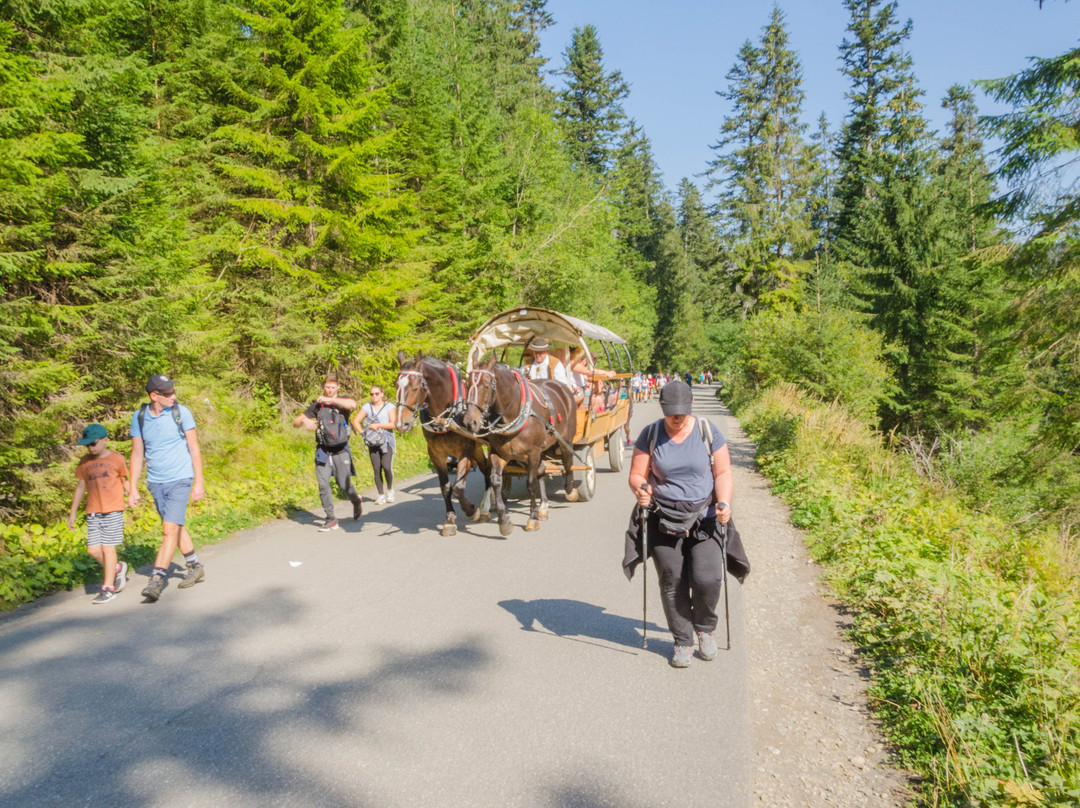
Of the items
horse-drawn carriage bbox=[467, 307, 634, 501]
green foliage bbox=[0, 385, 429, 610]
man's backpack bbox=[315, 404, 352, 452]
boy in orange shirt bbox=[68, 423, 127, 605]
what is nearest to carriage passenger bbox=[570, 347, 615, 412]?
horse-drawn carriage bbox=[467, 307, 634, 501]

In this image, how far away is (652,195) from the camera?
7462 centimetres

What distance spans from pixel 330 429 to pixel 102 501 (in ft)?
9.96

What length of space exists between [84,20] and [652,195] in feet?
232

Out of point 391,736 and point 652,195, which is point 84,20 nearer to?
point 391,736

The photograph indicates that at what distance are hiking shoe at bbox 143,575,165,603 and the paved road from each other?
13 cm

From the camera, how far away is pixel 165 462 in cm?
607

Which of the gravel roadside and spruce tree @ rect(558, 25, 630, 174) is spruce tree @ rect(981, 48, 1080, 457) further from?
spruce tree @ rect(558, 25, 630, 174)

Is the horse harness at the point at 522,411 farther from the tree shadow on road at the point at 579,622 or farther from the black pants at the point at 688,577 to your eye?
the black pants at the point at 688,577

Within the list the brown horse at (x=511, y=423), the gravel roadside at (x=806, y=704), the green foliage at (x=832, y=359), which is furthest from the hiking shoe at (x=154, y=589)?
the green foliage at (x=832, y=359)

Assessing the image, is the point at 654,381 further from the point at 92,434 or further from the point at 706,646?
the point at 706,646

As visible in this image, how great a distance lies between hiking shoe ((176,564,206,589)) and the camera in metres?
6.51

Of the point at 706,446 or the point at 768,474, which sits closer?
the point at 706,446

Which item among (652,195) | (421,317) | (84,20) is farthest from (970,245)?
(652,195)

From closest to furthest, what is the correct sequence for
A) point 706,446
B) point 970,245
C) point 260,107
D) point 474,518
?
point 706,446 < point 474,518 < point 260,107 < point 970,245
